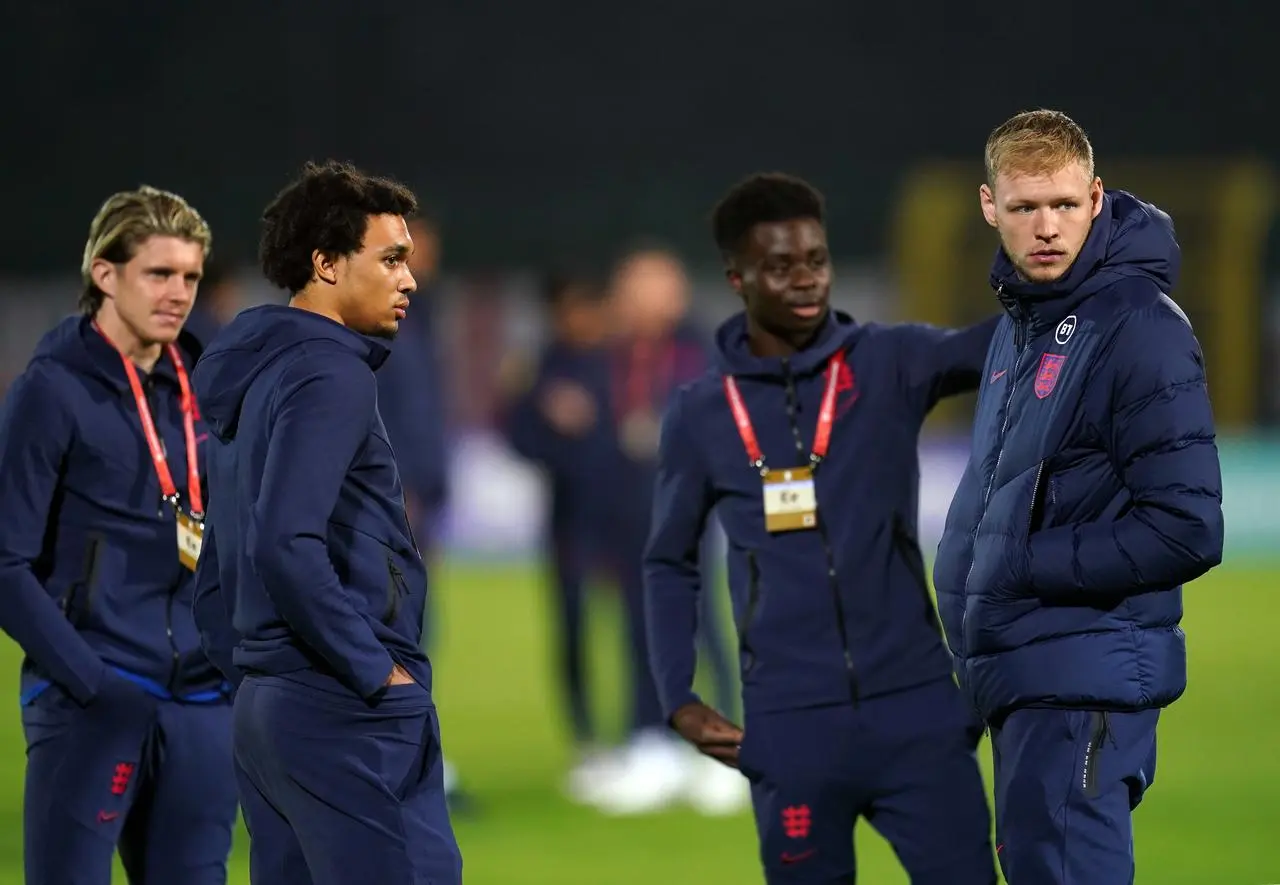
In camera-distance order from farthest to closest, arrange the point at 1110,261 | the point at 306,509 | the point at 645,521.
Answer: the point at 645,521 → the point at 1110,261 → the point at 306,509

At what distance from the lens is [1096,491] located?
370cm

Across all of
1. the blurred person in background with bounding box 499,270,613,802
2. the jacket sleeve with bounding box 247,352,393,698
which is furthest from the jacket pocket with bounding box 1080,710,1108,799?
the blurred person in background with bounding box 499,270,613,802

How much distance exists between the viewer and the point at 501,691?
10.8m

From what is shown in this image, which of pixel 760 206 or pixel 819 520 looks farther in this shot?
pixel 760 206

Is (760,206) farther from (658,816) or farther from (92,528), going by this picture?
(658,816)

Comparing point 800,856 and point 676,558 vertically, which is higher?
point 676,558

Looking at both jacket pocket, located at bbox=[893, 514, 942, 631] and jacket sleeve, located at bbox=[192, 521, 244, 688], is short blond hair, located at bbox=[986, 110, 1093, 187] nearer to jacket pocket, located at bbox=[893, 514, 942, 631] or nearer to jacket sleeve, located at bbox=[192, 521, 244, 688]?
jacket pocket, located at bbox=[893, 514, 942, 631]

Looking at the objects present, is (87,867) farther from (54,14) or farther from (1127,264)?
(54,14)

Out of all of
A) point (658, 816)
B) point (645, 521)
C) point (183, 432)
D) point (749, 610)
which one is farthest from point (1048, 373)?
point (645, 521)

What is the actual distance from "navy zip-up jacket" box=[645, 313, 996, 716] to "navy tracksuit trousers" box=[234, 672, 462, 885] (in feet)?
3.54

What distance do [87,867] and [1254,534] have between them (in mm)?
14263

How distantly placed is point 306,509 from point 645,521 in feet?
16.7

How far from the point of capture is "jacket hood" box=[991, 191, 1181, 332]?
3.76 metres

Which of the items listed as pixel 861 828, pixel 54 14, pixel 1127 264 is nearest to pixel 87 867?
pixel 1127 264
